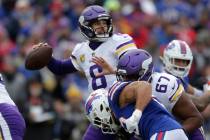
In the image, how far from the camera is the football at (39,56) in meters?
8.26

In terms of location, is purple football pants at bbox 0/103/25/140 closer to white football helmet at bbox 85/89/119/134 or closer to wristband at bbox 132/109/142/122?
white football helmet at bbox 85/89/119/134

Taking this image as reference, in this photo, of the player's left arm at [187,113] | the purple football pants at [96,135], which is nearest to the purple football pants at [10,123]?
the purple football pants at [96,135]

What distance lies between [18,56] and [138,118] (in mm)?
7096

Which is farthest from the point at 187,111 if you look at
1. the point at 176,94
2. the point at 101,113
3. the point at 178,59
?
the point at 178,59

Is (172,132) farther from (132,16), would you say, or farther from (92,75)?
(132,16)

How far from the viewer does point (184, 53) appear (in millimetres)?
8539

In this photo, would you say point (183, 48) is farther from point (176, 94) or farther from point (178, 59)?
point (176, 94)

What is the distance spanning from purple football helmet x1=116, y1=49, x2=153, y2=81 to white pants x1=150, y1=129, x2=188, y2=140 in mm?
566

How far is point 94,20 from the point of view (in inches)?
322

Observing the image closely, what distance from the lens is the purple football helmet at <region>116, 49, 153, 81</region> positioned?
283 inches

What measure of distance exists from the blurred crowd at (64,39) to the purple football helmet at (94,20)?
3.21 meters

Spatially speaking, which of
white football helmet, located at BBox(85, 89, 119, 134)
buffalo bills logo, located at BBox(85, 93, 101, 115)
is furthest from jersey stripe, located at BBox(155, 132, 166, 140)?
buffalo bills logo, located at BBox(85, 93, 101, 115)

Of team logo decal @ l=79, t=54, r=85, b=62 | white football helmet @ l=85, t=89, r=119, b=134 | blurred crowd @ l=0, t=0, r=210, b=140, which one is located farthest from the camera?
blurred crowd @ l=0, t=0, r=210, b=140

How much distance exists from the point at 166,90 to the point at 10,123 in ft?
4.74
